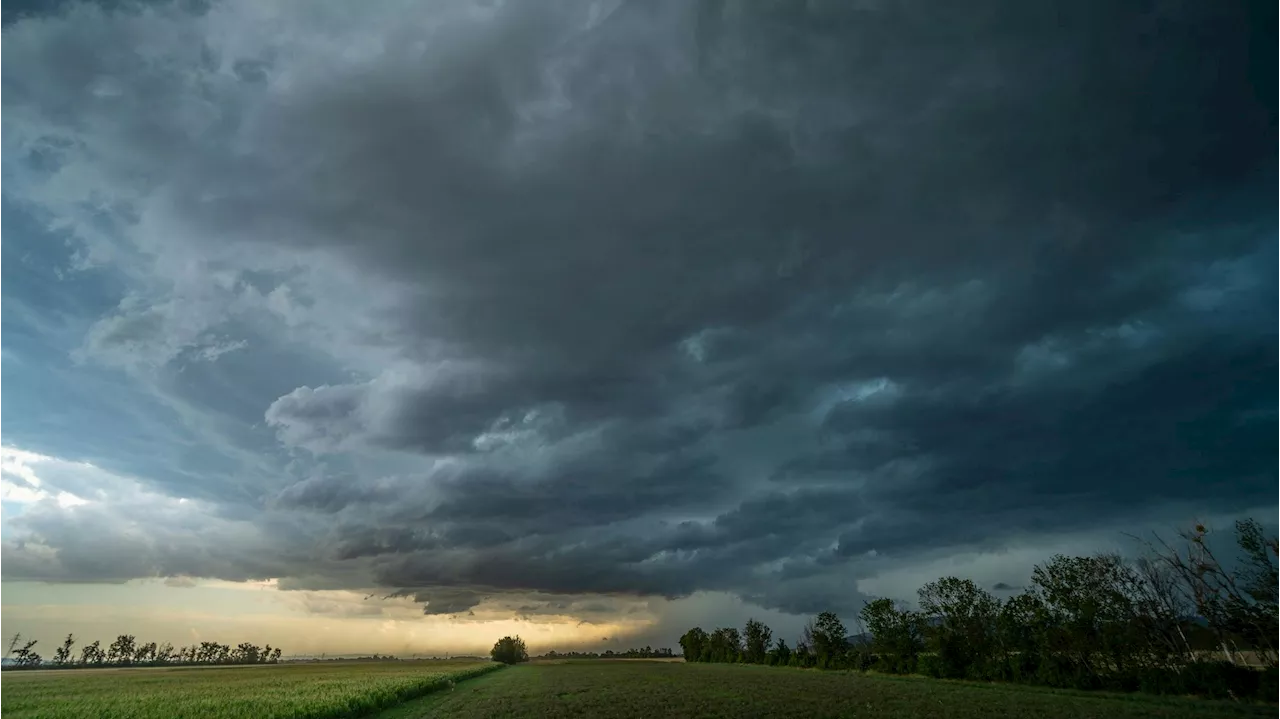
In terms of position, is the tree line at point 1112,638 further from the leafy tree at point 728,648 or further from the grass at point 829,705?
the leafy tree at point 728,648

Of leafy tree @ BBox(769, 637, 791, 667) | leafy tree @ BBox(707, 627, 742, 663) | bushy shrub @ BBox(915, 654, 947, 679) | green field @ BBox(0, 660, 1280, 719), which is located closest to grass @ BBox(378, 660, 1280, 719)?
green field @ BBox(0, 660, 1280, 719)

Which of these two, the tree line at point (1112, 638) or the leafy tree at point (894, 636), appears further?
the leafy tree at point (894, 636)

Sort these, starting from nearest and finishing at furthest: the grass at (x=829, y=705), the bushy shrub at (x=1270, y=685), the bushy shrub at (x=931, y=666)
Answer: the grass at (x=829, y=705), the bushy shrub at (x=1270, y=685), the bushy shrub at (x=931, y=666)

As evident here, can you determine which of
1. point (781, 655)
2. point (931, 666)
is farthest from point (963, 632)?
point (781, 655)

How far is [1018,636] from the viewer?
84125mm

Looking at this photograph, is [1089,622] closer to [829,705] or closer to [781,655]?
[829,705]

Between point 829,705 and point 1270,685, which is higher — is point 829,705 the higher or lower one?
the lower one

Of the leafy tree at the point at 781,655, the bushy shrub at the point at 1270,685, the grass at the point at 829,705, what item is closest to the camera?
the grass at the point at 829,705

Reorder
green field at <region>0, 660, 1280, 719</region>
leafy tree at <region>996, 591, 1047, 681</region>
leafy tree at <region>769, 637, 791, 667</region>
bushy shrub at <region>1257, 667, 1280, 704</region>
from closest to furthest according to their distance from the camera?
green field at <region>0, 660, 1280, 719</region> < bushy shrub at <region>1257, 667, 1280, 704</region> < leafy tree at <region>996, 591, 1047, 681</region> < leafy tree at <region>769, 637, 791, 667</region>

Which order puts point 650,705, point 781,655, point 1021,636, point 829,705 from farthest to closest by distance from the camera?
point 781,655 < point 1021,636 < point 650,705 < point 829,705

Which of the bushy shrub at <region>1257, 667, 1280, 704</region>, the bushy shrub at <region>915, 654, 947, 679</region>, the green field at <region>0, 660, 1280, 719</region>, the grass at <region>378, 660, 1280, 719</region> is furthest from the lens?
the bushy shrub at <region>915, 654, 947, 679</region>

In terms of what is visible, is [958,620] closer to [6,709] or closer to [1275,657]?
→ [1275,657]

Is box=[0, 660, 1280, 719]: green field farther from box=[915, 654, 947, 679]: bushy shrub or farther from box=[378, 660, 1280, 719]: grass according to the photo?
box=[915, 654, 947, 679]: bushy shrub

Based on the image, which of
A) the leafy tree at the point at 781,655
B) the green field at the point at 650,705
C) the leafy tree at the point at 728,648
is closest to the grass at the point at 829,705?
the green field at the point at 650,705
